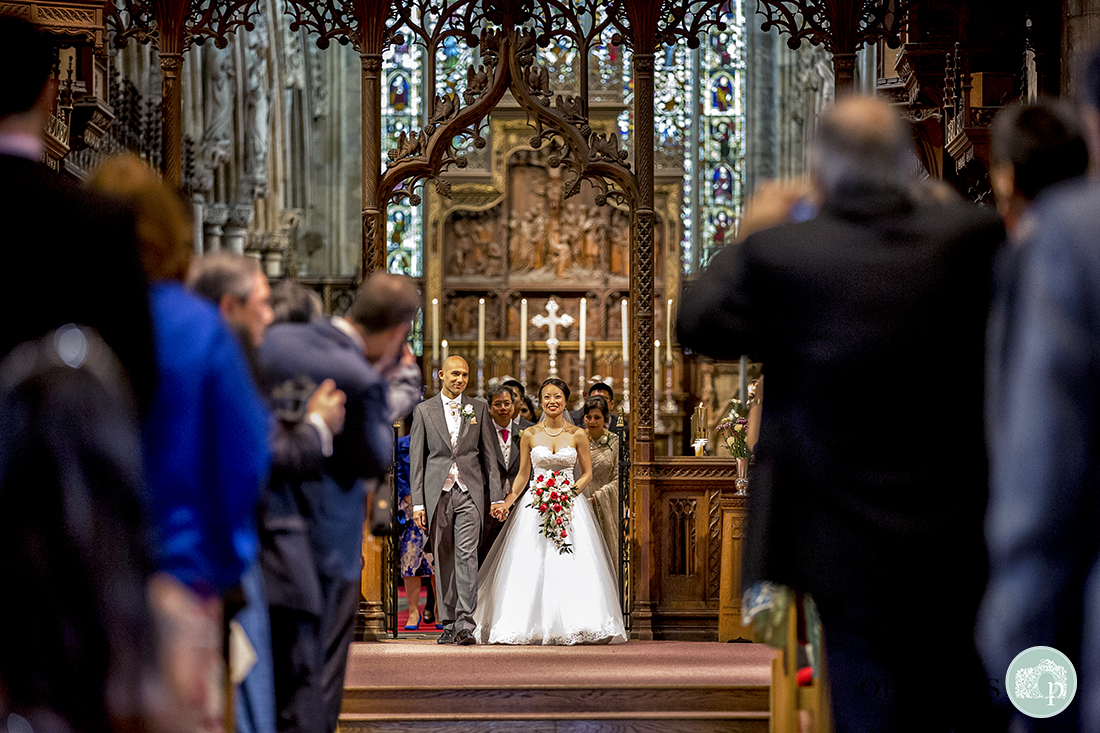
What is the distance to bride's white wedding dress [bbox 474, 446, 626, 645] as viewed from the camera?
28.2 ft

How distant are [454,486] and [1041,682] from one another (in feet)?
21.5

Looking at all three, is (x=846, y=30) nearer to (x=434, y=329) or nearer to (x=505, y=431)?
(x=505, y=431)

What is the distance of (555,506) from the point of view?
8.75 meters

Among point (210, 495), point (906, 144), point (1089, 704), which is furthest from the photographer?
point (906, 144)

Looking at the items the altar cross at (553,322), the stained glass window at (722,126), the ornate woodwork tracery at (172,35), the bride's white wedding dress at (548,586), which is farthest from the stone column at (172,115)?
the stained glass window at (722,126)

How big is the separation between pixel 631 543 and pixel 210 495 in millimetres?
6394

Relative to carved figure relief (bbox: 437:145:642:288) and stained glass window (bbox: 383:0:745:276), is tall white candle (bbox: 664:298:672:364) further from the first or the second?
stained glass window (bbox: 383:0:745:276)

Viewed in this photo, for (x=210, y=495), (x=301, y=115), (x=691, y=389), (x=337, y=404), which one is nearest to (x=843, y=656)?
(x=210, y=495)

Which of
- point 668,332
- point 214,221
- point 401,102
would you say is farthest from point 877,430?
point 401,102

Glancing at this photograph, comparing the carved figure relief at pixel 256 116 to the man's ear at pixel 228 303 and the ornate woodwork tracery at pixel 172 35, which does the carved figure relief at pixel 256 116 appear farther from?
the man's ear at pixel 228 303

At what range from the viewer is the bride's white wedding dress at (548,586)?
28.2 feet

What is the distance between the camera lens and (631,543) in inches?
354

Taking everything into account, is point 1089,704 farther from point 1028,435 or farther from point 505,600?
point 505,600

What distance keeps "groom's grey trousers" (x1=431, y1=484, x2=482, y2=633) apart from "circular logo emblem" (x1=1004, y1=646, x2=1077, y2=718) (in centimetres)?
618
